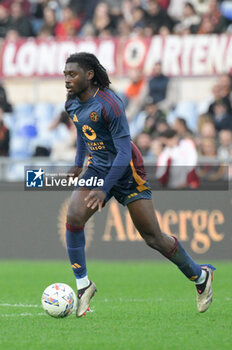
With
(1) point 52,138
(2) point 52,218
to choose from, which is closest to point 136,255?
(2) point 52,218

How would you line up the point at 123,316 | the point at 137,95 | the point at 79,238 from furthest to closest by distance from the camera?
the point at 137,95, the point at 123,316, the point at 79,238

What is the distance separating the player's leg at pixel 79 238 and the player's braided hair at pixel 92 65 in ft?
3.22

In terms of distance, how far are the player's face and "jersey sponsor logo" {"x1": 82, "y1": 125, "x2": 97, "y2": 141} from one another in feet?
1.02

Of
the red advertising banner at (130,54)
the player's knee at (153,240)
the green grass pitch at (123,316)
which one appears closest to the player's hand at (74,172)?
the player's knee at (153,240)

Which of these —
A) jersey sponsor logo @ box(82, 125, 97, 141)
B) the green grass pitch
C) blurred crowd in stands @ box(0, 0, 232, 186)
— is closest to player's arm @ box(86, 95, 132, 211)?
jersey sponsor logo @ box(82, 125, 97, 141)

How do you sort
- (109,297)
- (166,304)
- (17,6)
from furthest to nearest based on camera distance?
(17,6), (109,297), (166,304)

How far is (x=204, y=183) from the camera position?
536 inches

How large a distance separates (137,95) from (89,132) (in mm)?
9781

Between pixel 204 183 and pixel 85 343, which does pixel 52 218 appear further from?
pixel 85 343

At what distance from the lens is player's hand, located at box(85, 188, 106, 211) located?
6.75 metres

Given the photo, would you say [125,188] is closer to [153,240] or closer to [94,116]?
[153,240]

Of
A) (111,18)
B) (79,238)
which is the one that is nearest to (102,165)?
(79,238)

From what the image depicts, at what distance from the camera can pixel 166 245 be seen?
7.18 metres

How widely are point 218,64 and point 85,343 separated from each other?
1195 cm
